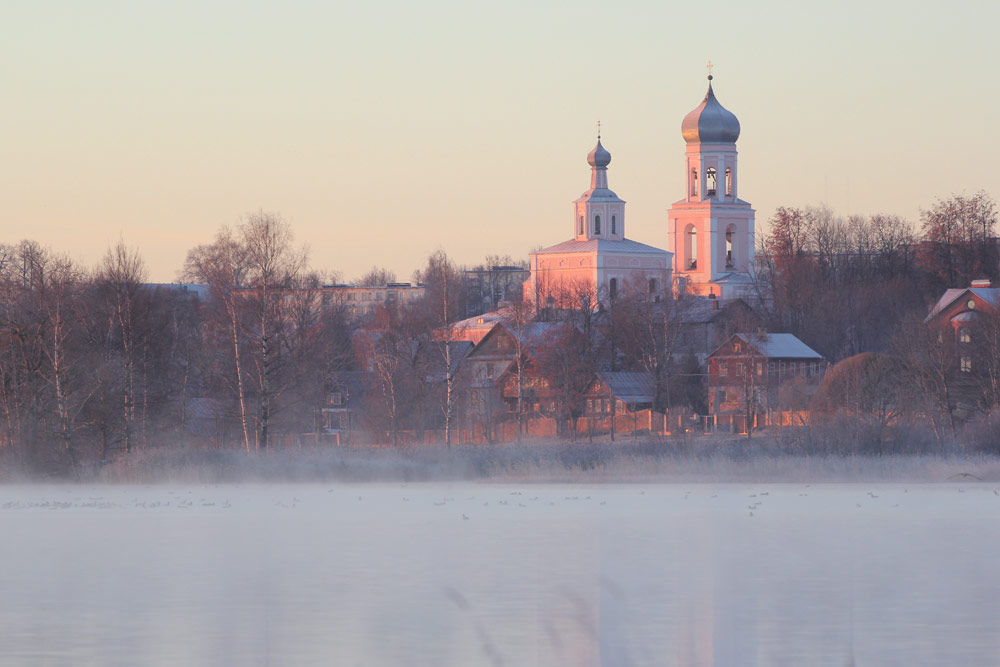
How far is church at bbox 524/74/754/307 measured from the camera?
106 meters

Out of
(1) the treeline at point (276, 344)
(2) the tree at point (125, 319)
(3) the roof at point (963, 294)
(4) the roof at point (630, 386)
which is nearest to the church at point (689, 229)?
(1) the treeline at point (276, 344)

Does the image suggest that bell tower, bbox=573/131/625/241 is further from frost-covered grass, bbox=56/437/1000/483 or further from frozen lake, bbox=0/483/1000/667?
frozen lake, bbox=0/483/1000/667

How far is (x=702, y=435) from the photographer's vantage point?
49281mm

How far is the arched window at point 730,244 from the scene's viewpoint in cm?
10844

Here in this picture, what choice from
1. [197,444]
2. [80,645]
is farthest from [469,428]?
[80,645]

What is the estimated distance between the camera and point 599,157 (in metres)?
111

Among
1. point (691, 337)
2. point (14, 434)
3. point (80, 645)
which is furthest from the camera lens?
point (691, 337)

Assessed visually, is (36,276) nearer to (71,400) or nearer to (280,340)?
(71,400)

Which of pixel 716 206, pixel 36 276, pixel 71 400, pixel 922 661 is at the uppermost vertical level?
pixel 716 206

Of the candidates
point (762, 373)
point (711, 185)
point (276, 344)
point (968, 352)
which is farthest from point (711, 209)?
point (276, 344)

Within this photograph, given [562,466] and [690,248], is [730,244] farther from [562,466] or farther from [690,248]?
[562,466]

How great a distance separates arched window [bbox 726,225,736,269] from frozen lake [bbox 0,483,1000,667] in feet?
257

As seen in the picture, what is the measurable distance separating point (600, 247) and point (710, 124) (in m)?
11.2

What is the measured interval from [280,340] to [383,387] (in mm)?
11929
